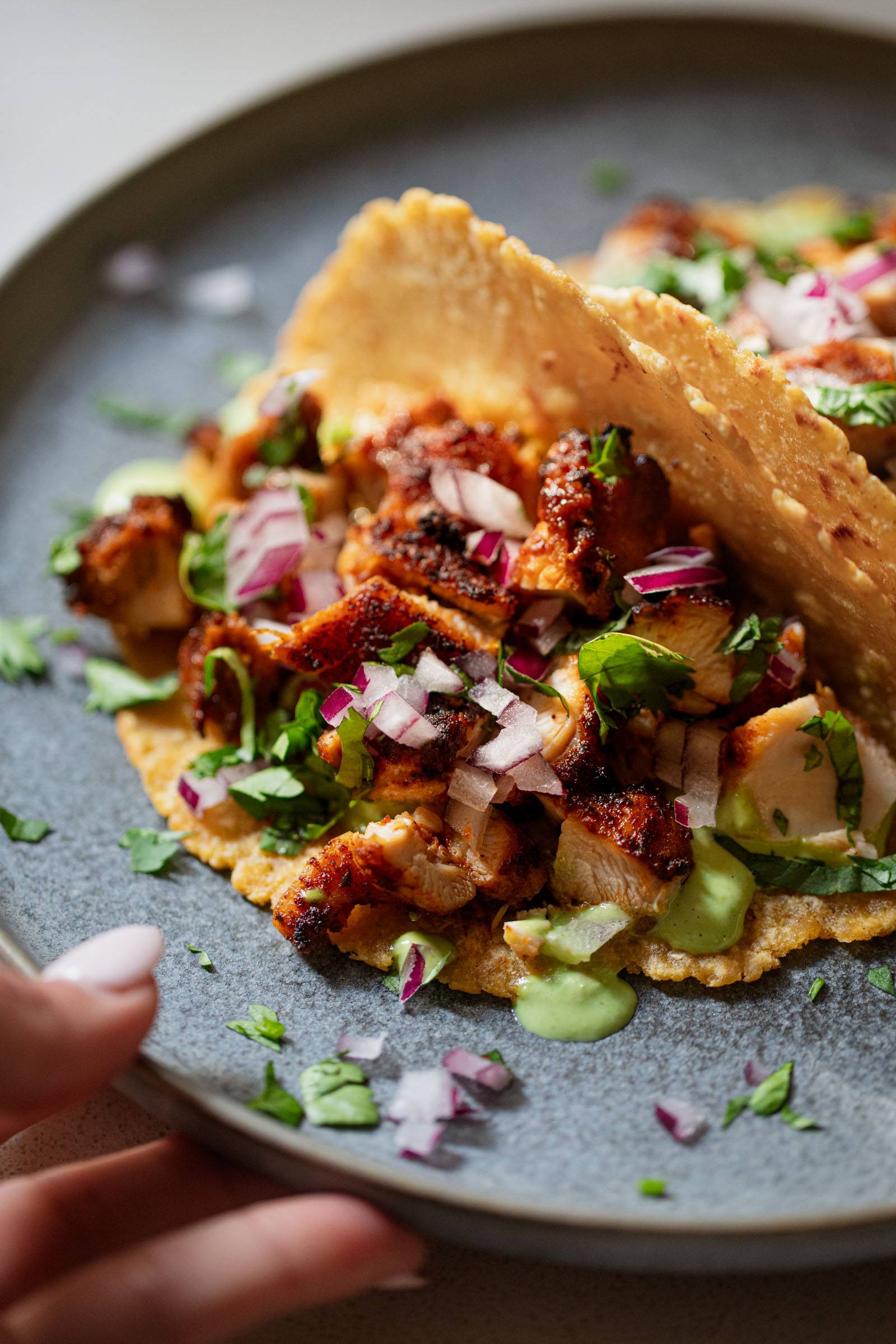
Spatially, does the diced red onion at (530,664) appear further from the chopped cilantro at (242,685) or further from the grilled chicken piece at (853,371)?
the grilled chicken piece at (853,371)

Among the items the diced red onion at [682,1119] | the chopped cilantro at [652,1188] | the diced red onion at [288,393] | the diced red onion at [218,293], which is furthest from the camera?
the diced red onion at [218,293]

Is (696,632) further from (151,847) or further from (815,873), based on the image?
(151,847)

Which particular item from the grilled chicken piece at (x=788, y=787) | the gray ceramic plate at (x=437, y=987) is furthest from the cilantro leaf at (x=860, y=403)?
the gray ceramic plate at (x=437, y=987)

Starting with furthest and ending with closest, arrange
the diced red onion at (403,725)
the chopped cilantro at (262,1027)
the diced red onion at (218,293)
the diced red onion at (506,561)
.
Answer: the diced red onion at (218,293), the diced red onion at (506,561), the diced red onion at (403,725), the chopped cilantro at (262,1027)

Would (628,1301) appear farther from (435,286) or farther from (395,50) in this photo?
(395,50)

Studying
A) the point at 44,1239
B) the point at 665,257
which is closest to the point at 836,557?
the point at 665,257

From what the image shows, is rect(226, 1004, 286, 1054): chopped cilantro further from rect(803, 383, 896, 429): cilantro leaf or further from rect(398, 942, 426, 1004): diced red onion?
rect(803, 383, 896, 429): cilantro leaf
